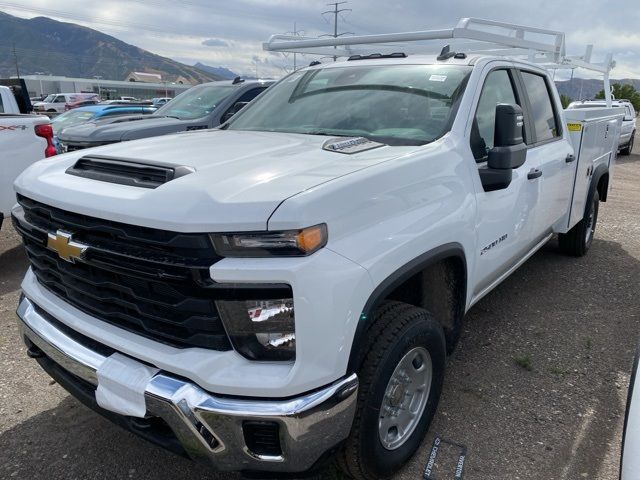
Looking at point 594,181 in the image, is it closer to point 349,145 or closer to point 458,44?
point 458,44

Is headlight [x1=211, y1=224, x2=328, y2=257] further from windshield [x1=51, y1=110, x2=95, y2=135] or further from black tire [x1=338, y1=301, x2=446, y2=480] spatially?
windshield [x1=51, y1=110, x2=95, y2=135]

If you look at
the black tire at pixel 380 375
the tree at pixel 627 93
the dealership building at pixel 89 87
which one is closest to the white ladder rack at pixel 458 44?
the black tire at pixel 380 375

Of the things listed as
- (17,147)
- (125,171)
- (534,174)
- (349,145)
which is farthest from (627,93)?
(125,171)

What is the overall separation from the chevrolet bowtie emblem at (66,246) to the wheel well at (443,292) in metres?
1.49

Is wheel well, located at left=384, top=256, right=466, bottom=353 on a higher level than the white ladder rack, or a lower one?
lower

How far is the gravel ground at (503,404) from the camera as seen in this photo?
2613mm

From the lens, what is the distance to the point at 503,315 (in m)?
4.36

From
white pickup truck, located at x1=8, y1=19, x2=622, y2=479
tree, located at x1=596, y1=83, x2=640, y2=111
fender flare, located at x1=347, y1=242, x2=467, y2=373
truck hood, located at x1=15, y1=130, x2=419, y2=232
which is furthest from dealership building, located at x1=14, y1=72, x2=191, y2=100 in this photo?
fender flare, located at x1=347, y1=242, x2=467, y2=373

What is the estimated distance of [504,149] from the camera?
276 centimetres

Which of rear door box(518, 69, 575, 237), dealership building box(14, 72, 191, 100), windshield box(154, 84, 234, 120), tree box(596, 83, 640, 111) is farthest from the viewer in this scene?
dealership building box(14, 72, 191, 100)

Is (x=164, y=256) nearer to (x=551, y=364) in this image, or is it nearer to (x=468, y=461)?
(x=468, y=461)

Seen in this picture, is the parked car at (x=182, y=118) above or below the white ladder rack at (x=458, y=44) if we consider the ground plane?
below

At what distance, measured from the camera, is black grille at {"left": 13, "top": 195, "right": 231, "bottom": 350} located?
6.04 feet

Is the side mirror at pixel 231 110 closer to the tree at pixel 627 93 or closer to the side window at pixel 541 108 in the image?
the side window at pixel 541 108
